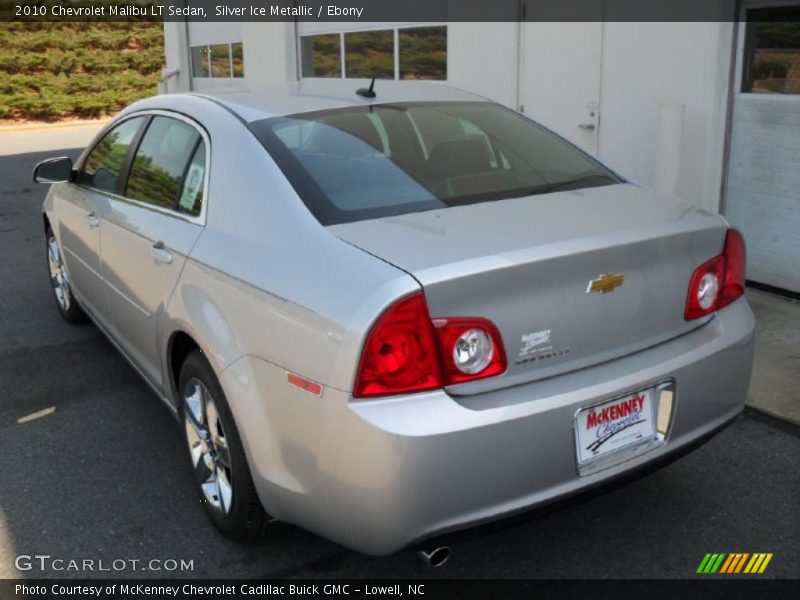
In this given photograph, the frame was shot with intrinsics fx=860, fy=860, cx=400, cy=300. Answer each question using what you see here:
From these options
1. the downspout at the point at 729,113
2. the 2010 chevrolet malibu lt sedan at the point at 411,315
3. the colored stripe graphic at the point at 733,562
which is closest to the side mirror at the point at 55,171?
the 2010 chevrolet malibu lt sedan at the point at 411,315

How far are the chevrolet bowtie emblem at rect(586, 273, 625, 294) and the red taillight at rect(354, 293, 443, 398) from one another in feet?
1.80

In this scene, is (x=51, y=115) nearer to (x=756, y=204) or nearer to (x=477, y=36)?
(x=477, y=36)

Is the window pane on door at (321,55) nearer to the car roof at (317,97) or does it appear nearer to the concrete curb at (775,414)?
the car roof at (317,97)

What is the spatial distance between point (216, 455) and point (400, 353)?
3.68 feet

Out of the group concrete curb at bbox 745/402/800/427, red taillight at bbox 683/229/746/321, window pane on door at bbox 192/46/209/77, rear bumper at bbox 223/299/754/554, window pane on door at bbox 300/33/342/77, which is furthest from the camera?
window pane on door at bbox 192/46/209/77

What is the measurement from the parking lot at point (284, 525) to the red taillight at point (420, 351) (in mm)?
538

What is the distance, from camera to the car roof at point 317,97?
11.2ft

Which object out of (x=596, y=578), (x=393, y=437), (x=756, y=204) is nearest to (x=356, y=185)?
(x=393, y=437)

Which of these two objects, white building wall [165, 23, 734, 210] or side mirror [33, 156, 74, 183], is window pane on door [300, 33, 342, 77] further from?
side mirror [33, 156, 74, 183]

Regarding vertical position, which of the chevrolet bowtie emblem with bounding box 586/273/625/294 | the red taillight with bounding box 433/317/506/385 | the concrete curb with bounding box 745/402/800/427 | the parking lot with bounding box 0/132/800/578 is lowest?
the parking lot with bounding box 0/132/800/578

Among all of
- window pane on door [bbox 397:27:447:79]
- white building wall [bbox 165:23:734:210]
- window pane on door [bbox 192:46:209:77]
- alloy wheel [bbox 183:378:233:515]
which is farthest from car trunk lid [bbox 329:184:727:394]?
window pane on door [bbox 192:46:209:77]

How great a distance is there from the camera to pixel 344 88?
12.6ft

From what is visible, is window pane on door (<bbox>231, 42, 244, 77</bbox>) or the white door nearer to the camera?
the white door

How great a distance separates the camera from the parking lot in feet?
9.84
